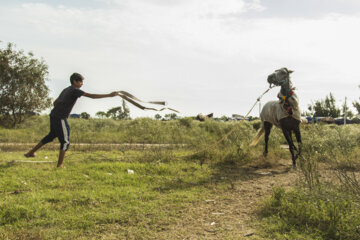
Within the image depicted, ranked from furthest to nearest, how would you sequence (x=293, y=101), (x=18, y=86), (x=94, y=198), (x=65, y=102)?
(x=18, y=86) < (x=293, y=101) < (x=65, y=102) < (x=94, y=198)

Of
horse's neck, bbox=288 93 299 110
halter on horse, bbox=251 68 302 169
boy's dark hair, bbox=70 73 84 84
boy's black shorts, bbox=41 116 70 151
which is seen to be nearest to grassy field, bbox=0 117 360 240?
boy's black shorts, bbox=41 116 70 151

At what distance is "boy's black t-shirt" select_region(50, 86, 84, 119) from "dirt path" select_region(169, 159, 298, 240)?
3383mm

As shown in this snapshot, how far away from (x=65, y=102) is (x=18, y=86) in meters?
16.0

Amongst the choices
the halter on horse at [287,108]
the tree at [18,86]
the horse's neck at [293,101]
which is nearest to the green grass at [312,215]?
the halter on horse at [287,108]

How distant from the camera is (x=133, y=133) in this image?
1455 centimetres

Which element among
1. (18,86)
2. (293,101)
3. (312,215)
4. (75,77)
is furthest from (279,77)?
(18,86)

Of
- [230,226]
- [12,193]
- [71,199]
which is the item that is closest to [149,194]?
[71,199]

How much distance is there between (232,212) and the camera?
3.91 m

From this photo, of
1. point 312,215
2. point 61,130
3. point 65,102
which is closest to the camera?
point 312,215

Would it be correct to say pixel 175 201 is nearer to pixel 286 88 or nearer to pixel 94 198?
pixel 94 198

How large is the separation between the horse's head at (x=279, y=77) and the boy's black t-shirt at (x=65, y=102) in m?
4.95

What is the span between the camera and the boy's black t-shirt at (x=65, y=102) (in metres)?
5.66

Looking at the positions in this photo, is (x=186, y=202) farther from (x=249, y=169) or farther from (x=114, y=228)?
(x=249, y=169)

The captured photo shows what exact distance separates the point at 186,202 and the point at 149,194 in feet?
2.12
